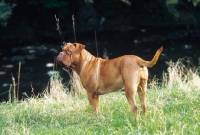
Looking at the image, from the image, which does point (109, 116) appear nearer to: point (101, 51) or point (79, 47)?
point (79, 47)

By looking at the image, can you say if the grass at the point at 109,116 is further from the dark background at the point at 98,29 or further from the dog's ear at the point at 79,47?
the dark background at the point at 98,29

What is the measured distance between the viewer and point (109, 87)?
6812mm

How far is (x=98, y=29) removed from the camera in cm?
→ 2567

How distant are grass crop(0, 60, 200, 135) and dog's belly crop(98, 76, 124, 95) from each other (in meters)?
0.37

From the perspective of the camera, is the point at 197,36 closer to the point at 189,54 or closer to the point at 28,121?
the point at 189,54

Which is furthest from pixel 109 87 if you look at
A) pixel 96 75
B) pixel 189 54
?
pixel 189 54

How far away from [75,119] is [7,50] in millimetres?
14496

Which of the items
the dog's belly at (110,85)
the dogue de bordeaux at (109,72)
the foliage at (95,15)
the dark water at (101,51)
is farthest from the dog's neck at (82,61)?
the foliage at (95,15)

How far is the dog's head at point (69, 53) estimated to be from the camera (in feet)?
22.9

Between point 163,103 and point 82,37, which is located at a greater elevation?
point 82,37

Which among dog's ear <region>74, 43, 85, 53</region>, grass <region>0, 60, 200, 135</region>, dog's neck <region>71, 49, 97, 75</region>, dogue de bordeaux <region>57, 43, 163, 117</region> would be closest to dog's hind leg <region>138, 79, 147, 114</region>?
dogue de bordeaux <region>57, 43, 163, 117</region>

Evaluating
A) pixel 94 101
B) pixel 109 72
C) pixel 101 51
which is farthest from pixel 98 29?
pixel 109 72

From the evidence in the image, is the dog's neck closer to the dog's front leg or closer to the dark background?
the dog's front leg

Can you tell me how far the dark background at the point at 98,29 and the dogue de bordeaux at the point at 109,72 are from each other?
922 centimetres
